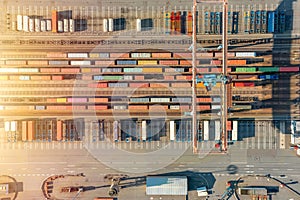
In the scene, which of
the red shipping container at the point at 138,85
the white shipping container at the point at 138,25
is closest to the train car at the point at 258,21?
the white shipping container at the point at 138,25

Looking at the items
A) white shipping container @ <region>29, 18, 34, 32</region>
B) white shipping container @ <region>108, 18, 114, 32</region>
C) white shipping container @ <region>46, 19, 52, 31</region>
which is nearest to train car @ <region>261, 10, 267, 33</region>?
white shipping container @ <region>108, 18, 114, 32</region>

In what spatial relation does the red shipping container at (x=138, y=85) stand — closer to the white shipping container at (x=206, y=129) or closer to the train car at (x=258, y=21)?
the white shipping container at (x=206, y=129)

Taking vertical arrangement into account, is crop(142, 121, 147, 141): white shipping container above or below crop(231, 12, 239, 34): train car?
below

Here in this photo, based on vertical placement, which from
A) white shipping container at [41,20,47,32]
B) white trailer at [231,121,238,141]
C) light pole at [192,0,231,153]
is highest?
white shipping container at [41,20,47,32]

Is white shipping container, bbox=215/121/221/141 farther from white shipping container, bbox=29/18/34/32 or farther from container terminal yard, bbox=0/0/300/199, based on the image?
white shipping container, bbox=29/18/34/32

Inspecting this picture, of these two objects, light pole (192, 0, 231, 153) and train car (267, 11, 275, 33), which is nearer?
light pole (192, 0, 231, 153)

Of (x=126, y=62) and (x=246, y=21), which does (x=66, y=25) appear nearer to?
(x=126, y=62)

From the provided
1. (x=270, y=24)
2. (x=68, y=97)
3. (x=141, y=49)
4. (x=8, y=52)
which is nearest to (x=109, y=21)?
(x=141, y=49)

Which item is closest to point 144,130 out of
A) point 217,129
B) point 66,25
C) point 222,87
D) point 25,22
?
point 217,129

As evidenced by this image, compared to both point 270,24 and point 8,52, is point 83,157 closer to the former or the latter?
point 8,52
